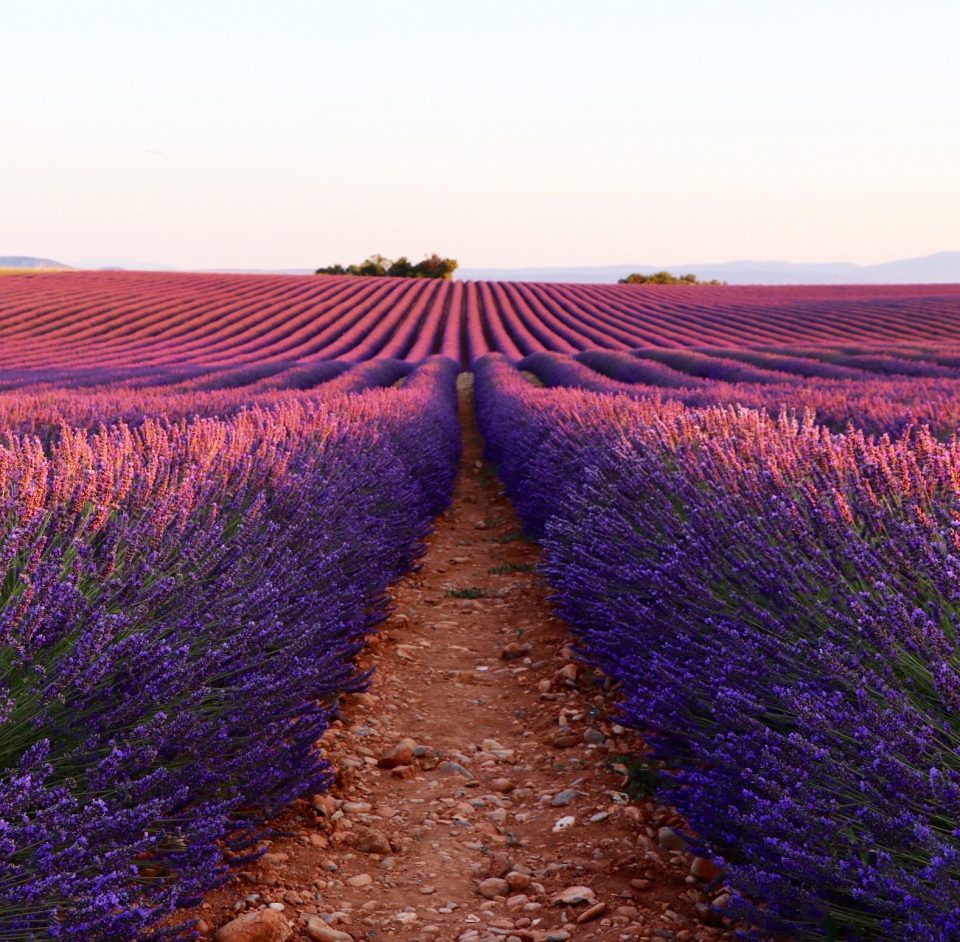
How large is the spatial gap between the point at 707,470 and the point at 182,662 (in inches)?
102

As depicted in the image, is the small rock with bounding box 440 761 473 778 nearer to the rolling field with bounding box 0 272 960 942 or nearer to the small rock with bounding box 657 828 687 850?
the rolling field with bounding box 0 272 960 942

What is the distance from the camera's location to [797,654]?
219cm

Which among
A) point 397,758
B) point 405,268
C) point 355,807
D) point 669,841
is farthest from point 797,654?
point 405,268

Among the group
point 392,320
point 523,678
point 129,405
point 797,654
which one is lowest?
point 523,678

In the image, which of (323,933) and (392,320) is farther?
(392,320)

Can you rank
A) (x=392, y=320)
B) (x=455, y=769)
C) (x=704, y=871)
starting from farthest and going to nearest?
(x=392, y=320) → (x=455, y=769) → (x=704, y=871)

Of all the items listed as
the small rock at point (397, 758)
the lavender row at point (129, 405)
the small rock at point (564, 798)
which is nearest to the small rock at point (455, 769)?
the small rock at point (397, 758)

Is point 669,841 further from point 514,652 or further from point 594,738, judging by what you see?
point 514,652

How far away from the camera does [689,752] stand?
2.72 meters

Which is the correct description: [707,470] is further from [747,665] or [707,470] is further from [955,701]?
[955,701]

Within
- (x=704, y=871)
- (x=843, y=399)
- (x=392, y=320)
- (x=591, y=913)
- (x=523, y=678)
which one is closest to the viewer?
(x=591, y=913)

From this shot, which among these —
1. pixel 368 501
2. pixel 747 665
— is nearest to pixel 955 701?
pixel 747 665

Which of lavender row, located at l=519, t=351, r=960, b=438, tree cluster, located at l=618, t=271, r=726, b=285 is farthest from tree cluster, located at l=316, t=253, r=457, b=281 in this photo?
lavender row, located at l=519, t=351, r=960, b=438

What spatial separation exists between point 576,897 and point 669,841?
1.41 ft
